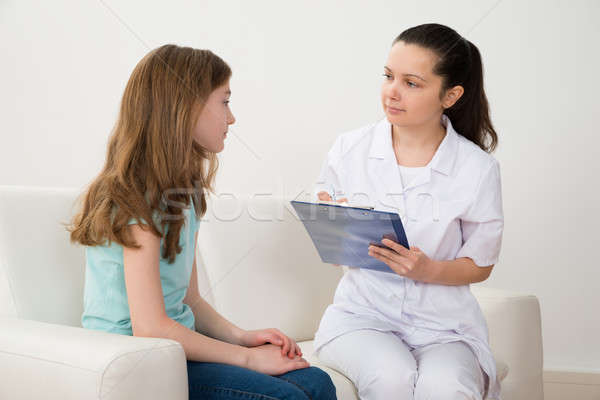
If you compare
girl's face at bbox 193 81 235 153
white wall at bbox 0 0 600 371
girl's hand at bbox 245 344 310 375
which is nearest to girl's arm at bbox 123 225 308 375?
girl's hand at bbox 245 344 310 375

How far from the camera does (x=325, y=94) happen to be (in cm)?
215

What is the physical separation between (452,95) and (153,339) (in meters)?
0.92

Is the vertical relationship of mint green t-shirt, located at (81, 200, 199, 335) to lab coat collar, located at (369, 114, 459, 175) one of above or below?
below

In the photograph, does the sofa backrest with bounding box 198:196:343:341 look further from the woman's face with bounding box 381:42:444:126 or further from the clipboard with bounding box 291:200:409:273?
the woman's face with bounding box 381:42:444:126

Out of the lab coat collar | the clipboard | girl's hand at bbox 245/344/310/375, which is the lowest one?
girl's hand at bbox 245/344/310/375

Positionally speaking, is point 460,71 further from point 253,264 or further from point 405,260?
point 253,264

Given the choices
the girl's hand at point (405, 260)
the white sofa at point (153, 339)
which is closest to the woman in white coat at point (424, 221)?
the girl's hand at point (405, 260)

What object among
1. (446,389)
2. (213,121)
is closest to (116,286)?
(213,121)

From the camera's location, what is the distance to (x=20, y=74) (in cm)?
212

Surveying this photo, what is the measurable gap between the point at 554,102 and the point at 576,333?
0.80 m

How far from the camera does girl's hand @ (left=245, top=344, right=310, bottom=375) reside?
1104 millimetres

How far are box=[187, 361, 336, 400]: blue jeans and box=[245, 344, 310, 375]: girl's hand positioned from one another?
0.02 metres

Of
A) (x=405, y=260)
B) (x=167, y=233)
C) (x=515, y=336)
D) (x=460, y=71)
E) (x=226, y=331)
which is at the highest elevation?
(x=460, y=71)

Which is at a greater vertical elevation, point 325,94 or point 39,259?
point 325,94
